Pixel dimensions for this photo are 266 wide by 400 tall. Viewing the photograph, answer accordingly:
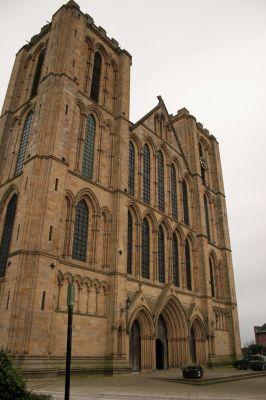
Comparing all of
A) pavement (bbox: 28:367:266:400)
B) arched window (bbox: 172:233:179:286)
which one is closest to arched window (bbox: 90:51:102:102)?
arched window (bbox: 172:233:179:286)


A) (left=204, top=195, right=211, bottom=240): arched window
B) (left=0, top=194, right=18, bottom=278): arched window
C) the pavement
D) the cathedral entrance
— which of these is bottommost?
the pavement

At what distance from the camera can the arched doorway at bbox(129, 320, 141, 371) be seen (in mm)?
23500

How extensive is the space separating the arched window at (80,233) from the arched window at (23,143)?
516cm

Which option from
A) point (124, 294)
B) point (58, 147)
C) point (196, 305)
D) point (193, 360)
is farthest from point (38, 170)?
point (193, 360)

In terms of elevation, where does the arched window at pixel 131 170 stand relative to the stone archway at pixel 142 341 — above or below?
above

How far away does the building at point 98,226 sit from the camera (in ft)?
61.0

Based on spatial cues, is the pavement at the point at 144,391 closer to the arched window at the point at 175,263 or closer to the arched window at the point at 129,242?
the arched window at the point at 129,242

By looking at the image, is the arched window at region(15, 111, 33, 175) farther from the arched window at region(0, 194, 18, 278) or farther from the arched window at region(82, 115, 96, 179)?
the arched window at region(82, 115, 96, 179)

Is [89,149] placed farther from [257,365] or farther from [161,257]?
[257,365]

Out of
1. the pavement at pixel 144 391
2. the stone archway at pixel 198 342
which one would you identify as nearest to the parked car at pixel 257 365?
the stone archway at pixel 198 342

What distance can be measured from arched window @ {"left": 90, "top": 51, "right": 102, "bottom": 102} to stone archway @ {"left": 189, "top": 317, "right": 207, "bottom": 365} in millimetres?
20673

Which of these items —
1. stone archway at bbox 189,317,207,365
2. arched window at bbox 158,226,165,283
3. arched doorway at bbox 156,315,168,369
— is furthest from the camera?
stone archway at bbox 189,317,207,365

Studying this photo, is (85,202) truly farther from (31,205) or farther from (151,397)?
(151,397)

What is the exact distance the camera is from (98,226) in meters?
23.5
